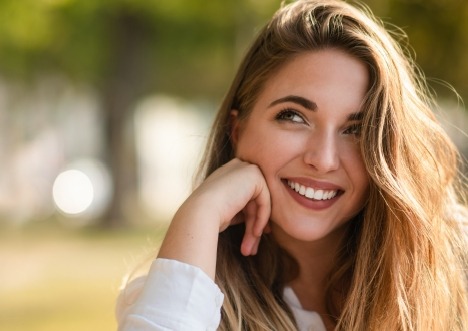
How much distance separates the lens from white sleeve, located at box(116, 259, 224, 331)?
89.2 inches

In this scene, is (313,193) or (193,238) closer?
(193,238)

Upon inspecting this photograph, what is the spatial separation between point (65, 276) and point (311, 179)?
8.00 metres

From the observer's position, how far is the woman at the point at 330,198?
250 cm

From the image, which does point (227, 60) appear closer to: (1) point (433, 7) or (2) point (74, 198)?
(2) point (74, 198)

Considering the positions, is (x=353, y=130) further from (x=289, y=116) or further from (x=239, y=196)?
(x=239, y=196)

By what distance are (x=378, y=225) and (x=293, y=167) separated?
1.04 feet

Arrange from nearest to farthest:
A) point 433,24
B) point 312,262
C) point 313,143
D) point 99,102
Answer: point 313,143 → point 312,262 → point 433,24 → point 99,102

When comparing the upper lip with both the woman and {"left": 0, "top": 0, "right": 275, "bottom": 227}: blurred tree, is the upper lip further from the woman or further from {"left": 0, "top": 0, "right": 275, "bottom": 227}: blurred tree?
{"left": 0, "top": 0, "right": 275, "bottom": 227}: blurred tree

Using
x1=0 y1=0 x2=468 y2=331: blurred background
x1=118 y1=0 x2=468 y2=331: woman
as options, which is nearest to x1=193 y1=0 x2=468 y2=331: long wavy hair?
x1=118 y1=0 x2=468 y2=331: woman

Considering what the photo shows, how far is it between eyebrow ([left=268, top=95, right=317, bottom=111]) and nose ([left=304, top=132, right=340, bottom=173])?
80mm

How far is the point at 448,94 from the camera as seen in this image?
44.0 feet

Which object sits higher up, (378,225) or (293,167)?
(293,167)

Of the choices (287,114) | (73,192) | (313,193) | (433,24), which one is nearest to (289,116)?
(287,114)

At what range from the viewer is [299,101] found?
2.56m
